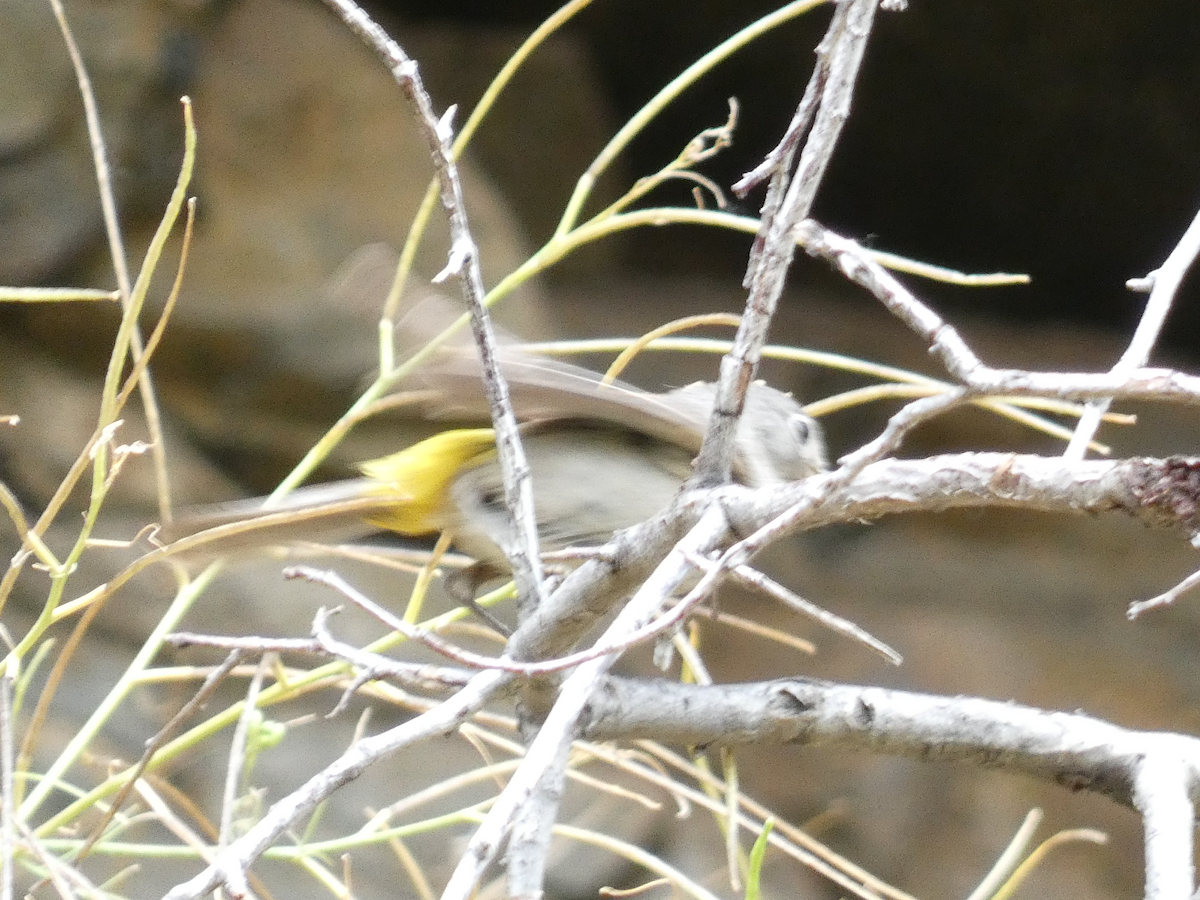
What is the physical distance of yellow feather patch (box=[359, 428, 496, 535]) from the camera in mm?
800

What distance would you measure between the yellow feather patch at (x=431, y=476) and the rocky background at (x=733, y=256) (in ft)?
2.50

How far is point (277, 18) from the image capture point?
65.2 inches

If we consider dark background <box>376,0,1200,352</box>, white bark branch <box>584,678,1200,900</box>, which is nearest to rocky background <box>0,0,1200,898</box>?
dark background <box>376,0,1200,352</box>

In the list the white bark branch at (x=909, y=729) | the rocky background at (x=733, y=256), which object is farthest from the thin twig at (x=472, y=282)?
the rocky background at (x=733, y=256)

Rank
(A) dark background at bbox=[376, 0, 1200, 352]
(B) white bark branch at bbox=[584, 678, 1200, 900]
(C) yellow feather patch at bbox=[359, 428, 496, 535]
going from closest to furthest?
(B) white bark branch at bbox=[584, 678, 1200, 900], (C) yellow feather patch at bbox=[359, 428, 496, 535], (A) dark background at bbox=[376, 0, 1200, 352]

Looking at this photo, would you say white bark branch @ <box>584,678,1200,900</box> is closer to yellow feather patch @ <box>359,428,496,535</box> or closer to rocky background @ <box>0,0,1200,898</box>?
yellow feather patch @ <box>359,428,496,535</box>

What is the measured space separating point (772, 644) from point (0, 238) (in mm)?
1440

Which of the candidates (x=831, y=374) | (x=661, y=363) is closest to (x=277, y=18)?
(x=661, y=363)

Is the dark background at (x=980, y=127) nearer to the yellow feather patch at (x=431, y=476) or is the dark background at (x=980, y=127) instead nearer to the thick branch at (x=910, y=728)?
the yellow feather patch at (x=431, y=476)

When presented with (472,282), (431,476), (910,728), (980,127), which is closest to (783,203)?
(472,282)

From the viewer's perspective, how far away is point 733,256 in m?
2.52

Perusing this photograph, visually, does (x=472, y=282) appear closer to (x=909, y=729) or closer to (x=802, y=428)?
(x=909, y=729)

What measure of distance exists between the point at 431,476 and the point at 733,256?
5.98 feet

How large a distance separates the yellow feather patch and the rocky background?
762 mm
